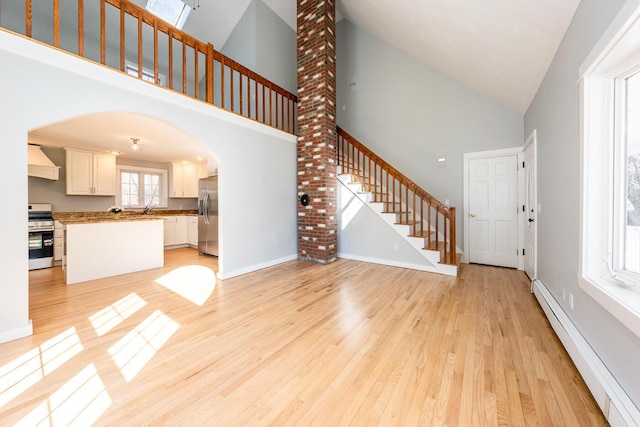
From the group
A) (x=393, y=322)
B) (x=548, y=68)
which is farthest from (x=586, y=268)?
(x=548, y=68)

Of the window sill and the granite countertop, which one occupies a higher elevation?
the granite countertop

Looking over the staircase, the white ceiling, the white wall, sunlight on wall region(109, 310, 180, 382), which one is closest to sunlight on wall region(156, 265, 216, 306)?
the white wall

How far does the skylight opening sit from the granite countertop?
177 inches

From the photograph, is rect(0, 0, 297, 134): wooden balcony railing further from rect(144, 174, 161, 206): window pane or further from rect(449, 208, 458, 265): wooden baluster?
rect(449, 208, 458, 265): wooden baluster

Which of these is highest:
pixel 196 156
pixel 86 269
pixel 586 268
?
pixel 196 156

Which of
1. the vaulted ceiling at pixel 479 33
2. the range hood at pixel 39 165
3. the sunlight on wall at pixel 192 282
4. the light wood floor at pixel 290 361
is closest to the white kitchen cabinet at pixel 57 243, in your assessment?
the range hood at pixel 39 165

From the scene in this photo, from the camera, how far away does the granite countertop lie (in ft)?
11.8

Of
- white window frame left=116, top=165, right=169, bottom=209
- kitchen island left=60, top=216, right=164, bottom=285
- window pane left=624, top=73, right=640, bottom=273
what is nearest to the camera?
window pane left=624, top=73, right=640, bottom=273

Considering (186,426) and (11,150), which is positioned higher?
(11,150)

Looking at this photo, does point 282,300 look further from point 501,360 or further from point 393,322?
point 501,360

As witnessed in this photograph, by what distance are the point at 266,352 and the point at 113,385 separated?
3.04 feet

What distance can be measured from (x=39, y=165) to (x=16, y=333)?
3.97 meters

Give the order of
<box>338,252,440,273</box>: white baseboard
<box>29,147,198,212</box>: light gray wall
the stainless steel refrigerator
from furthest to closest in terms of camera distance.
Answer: the stainless steel refrigerator, <box>29,147,198,212</box>: light gray wall, <box>338,252,440,273</box>: white baseboard

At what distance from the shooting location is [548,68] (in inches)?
103
